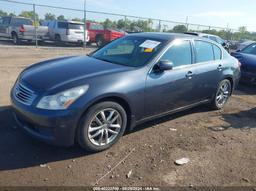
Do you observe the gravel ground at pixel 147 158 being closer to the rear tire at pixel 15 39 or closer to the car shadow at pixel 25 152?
the car shadow at pixel 25 152

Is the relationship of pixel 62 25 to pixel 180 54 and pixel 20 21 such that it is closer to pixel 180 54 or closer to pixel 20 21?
pixel 20 21

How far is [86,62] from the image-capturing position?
179 inches

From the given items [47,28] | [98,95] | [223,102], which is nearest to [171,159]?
[98,95]

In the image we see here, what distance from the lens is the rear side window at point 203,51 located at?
17.3ft

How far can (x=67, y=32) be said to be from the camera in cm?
1827

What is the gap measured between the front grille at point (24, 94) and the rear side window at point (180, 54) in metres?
2.13

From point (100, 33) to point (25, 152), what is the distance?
1759cm

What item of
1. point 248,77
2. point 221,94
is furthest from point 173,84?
point 248,77

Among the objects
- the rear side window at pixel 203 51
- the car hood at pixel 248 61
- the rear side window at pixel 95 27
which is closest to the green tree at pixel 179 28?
the rear side window at pixel 95 27

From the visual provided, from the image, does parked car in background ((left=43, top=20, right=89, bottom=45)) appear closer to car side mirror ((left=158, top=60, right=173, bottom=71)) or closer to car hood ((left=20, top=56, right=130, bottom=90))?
car hood ((left=20, top=56, right=130, bottom=90))

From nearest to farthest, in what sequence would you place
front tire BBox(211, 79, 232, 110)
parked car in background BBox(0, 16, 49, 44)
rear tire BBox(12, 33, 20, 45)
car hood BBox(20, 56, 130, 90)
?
1. car hood BBox(20, 56, 130, 90)
2. front tire BBox(211, 79, 232, 110)
3. parked car in background BBox(0, 16, 49, 44)
4. rear tire BBox(12, 33, 20, 45)

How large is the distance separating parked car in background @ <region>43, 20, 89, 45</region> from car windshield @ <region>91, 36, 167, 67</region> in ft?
44.9

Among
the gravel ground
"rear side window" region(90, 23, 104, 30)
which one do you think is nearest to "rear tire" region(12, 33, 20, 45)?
"rear side window" region(90, 23, 104, 30)

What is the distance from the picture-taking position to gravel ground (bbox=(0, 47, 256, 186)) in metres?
3.34
